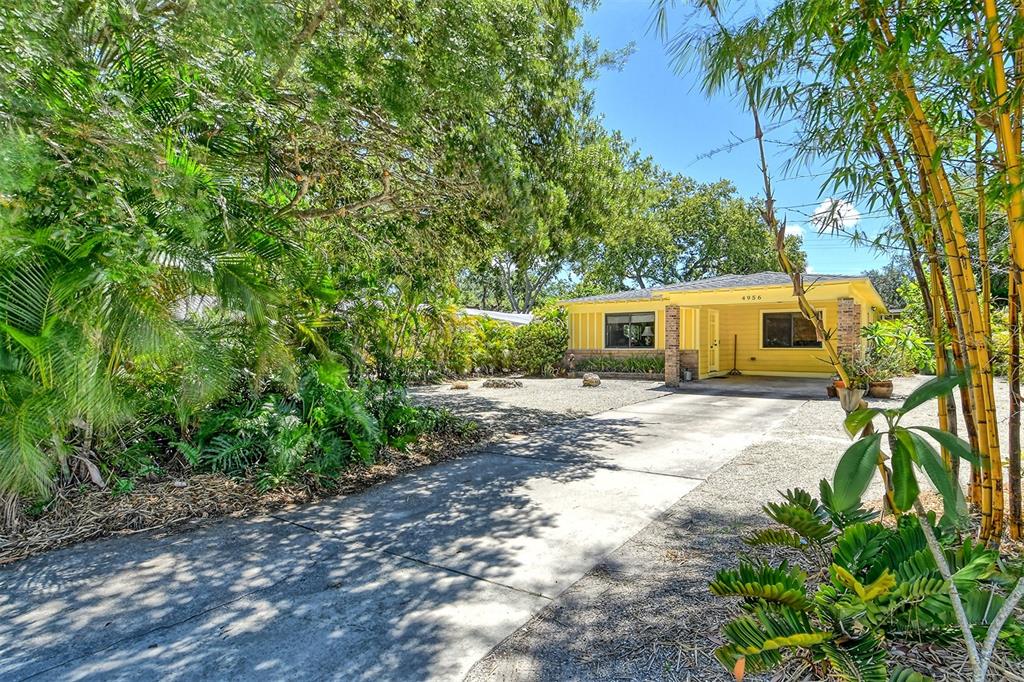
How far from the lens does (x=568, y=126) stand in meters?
6.27

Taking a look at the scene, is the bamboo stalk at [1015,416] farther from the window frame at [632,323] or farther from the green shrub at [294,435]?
the window frame at [632,323]

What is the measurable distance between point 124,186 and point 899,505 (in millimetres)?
3813

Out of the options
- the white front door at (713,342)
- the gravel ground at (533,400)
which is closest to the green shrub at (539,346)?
the gravel ground at (533,400)

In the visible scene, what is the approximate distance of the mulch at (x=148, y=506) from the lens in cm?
342

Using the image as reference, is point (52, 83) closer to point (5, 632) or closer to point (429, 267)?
point (5, 632)

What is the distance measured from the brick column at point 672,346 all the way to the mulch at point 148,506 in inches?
408

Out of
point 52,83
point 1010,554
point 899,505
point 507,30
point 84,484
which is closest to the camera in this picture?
point 899,505

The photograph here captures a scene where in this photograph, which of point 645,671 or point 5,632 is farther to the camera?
point 5,632

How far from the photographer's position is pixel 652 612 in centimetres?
251

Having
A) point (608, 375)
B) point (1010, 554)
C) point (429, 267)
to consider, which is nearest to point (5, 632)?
point (1010, 554)

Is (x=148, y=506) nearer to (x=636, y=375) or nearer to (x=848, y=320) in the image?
(x=848, y=320)

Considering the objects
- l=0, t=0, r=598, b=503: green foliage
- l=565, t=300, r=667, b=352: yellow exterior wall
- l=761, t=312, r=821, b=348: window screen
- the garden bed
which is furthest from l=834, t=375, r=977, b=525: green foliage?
l=761, t=312, r=821, b=348: window screen

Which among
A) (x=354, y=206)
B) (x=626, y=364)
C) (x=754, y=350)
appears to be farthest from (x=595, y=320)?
(x=354, y=206)

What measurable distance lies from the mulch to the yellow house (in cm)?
1112
